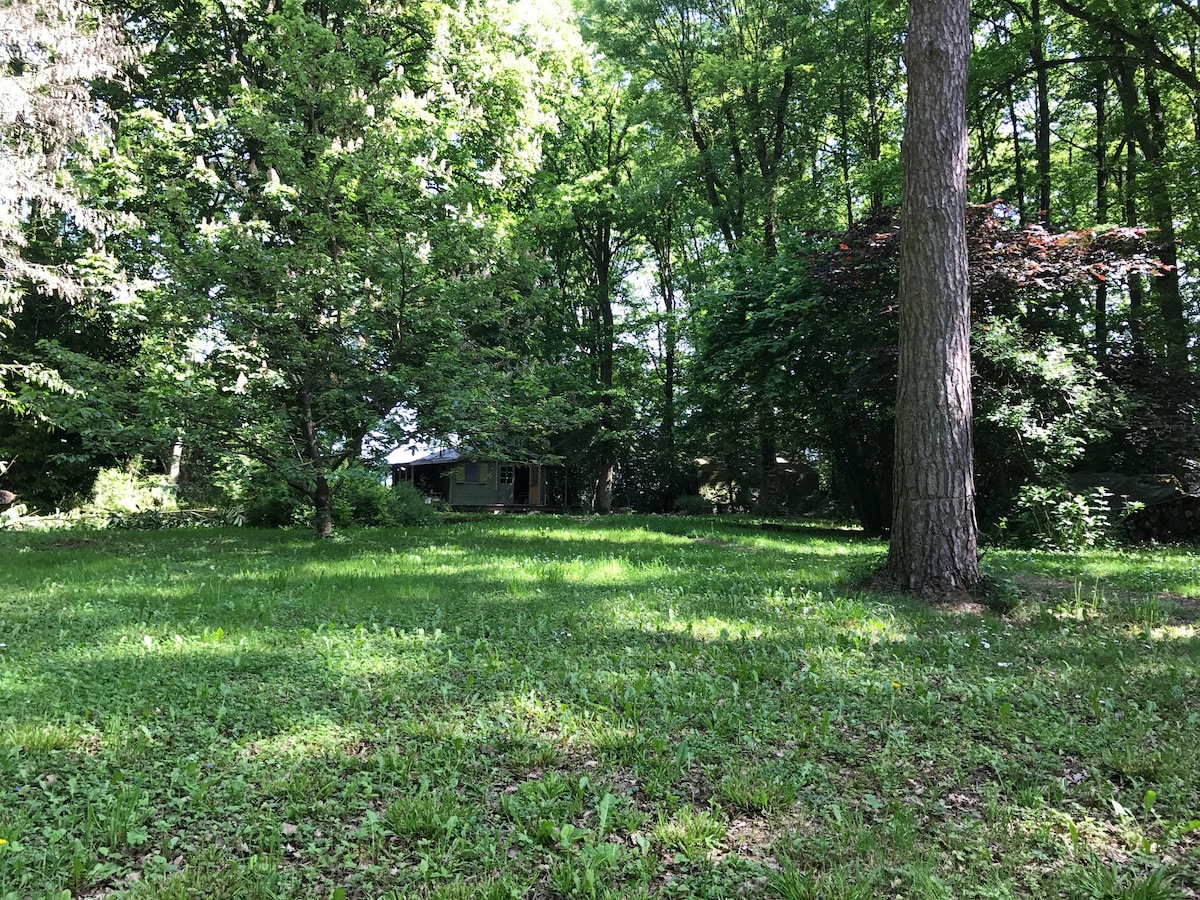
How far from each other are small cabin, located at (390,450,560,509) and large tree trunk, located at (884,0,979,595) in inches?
1023

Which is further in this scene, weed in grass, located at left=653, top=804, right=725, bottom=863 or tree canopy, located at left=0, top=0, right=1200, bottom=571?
tree canopy, located at left=0, top=0, right=1200, bottom=571

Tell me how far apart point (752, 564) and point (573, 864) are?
6341 millimetres

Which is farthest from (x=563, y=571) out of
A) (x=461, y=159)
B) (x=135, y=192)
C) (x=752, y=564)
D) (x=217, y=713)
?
(x=461, y=159)

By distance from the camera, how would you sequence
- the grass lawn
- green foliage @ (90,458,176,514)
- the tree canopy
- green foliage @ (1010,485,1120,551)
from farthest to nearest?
green foliage @ (90,458,176,514)
green foliage @ (1010,485,1120,551)
the tree canopy
the grass lawn

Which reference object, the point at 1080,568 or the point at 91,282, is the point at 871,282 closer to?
the point at 1080,568

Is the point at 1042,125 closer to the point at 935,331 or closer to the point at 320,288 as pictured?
the point at 935,331

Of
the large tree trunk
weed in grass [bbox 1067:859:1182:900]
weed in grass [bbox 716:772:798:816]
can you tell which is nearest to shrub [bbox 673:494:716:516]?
the large tree trunk

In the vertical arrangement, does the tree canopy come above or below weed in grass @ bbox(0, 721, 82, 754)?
above

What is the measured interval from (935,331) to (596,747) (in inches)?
197

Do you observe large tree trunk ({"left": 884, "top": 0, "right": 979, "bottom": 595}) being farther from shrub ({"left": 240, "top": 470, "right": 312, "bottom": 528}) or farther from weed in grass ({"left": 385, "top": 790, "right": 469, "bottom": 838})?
shrub ({"left": 240, "top": 470, "right": 312, "bottom": 528})

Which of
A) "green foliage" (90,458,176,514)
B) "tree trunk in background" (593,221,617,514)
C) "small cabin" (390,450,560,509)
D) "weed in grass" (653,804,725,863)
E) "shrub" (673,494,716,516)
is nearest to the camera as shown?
"weed in grass" (653,804,725,863)

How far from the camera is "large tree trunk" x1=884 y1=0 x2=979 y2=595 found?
A: 5.77 metres

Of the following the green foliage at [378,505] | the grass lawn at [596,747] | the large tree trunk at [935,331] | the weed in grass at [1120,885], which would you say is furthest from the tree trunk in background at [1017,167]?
the weed in grass at [1120,885]

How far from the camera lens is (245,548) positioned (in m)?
9.45
